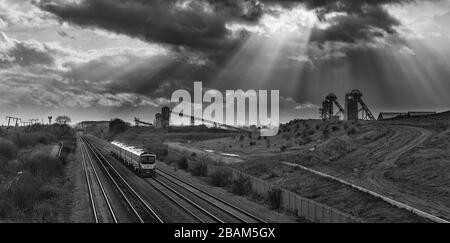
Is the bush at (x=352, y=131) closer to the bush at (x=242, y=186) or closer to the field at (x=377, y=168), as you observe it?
the field at (x=377, y=168)

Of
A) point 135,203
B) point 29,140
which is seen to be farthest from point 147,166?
point 29,140

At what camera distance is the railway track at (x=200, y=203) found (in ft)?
80.9

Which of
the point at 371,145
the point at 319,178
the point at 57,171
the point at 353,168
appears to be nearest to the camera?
the point at 319,178

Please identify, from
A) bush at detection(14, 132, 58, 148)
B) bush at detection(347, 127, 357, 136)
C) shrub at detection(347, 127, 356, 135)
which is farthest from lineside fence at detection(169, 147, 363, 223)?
bush at detection(14, 132, 58, 148)

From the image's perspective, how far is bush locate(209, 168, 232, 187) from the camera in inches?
1590

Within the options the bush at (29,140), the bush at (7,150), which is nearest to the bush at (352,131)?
the bush at (7,150)

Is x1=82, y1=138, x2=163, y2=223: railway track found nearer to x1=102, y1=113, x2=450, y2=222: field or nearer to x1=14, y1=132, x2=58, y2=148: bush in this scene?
x1=102, y1=113, x2=450, y2=222: field

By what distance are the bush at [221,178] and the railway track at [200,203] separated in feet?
8.53
